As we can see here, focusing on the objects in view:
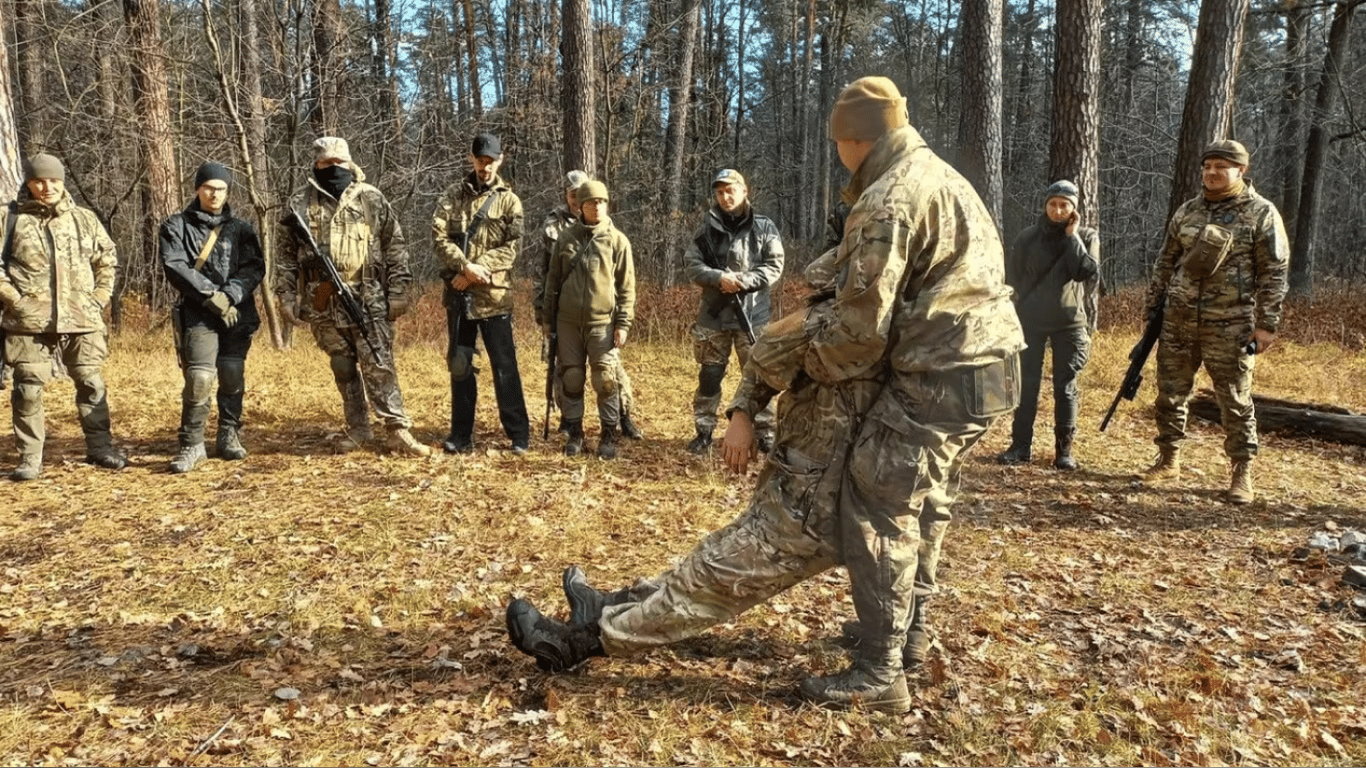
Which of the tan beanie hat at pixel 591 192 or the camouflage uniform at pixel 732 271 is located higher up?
the tan beanie hat at pixel 591 192

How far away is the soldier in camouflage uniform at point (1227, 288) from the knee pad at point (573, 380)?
448cm

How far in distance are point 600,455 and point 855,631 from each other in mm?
3591

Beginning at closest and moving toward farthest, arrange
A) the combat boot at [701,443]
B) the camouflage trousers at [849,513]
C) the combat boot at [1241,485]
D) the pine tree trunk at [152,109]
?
the camouflage trousers at [849,513] < the combat boot at [1241,485] < the combat boot at [701,443] < the pine tree trunk at [152,109]

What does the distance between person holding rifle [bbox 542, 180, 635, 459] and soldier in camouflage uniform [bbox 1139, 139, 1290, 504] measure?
411 centimetres

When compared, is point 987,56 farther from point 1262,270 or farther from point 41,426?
point 41,426

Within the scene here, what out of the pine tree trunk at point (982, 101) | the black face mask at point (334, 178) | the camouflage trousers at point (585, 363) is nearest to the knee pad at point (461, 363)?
the camouflage trousers at point (585, 363)

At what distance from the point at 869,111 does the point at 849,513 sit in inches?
55.7

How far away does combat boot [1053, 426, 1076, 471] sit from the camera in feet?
22.3

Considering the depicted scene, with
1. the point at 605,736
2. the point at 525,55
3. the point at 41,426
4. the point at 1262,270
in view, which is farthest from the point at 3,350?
the point at 525,55

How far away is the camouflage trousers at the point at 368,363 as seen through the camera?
650cm

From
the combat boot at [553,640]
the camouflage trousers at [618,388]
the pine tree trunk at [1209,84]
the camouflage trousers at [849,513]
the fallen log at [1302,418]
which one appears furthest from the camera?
the pine tree trunk at [1209,84]

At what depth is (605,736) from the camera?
9.84ft

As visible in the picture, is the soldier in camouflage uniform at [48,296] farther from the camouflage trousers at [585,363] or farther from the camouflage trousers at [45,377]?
the camouflage trousers at [585,363]

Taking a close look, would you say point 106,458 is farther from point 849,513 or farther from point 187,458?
point 849,513
